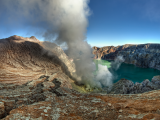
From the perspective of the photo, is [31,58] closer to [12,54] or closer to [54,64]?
[12,54]

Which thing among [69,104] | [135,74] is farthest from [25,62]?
[135,74]

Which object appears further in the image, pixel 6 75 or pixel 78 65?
pixel 78 65

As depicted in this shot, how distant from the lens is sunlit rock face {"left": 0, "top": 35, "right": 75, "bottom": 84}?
11602 millimetres

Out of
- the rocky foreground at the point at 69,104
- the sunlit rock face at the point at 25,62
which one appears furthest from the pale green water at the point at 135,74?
the sunlit rock face at the point at 25,62

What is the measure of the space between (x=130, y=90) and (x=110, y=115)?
11167mm

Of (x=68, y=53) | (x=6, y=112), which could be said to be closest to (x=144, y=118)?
(x=6, y=112)

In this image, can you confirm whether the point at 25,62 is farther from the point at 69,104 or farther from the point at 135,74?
the point at 135,74

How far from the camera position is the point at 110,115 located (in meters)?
3.67

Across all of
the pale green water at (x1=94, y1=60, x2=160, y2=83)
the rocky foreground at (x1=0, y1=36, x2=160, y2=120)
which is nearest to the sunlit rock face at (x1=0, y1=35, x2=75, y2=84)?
the rocky foreground at (x1=0, y1=36, x2=160, y2=120)

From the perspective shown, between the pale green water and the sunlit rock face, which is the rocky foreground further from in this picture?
the pale green water

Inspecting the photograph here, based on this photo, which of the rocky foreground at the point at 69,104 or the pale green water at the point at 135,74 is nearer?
the rocky foreground at the point at 69,104

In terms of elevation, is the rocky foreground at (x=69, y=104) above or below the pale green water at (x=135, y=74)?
above

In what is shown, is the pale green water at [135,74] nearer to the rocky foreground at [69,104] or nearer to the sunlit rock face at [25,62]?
the rocky foreground at [69,104]

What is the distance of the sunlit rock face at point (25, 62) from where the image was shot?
38.1 feet
